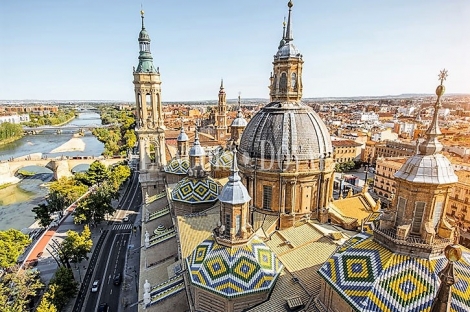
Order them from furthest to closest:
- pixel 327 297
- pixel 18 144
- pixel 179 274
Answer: pixel 18 144
pixel 179 274
pixel 327 297

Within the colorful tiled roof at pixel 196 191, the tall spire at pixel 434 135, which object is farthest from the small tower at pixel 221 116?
the tall spire at pixel 434 135

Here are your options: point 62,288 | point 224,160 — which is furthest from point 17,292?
point 224,160

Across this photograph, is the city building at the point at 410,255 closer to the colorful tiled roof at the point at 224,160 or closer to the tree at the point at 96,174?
the colorful tiled roof at the point at 224,160

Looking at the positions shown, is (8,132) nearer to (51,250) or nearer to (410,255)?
(51,250)

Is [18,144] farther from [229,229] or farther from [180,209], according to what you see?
[229,229]

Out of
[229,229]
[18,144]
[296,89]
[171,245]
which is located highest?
[296,89]

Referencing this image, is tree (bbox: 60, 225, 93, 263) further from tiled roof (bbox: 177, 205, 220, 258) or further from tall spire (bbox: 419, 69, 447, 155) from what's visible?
tall spire (bbox: 419, 69, 447, 155)

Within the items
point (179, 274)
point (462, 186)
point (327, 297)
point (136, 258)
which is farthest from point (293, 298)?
point (462, 186)
